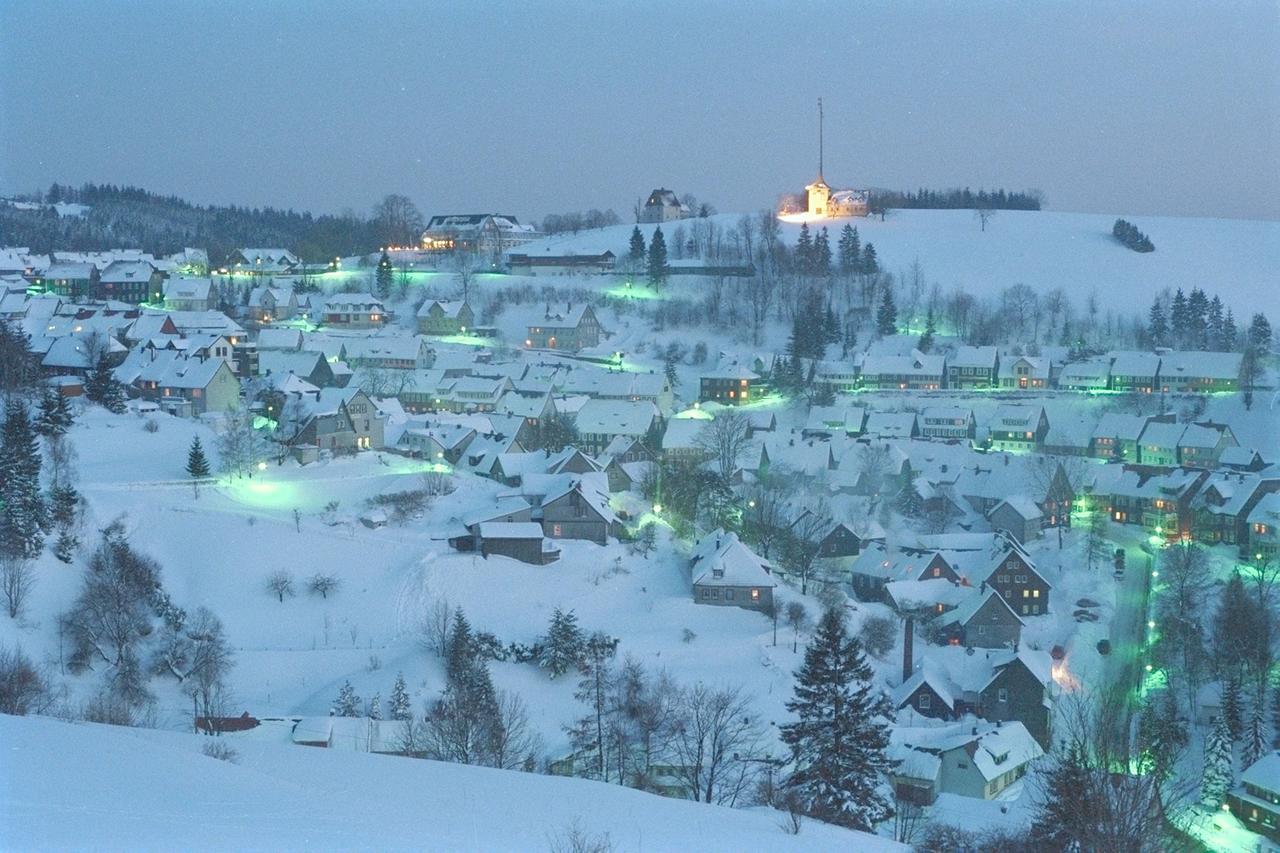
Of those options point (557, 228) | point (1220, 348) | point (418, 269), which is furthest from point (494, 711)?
point (557, 228)

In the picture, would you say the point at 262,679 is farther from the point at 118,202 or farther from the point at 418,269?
the point at 118,202

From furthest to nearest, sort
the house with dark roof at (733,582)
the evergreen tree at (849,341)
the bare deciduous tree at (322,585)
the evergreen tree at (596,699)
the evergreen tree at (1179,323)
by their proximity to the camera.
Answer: the evergreen tree at (1179,323), the evergreen tree at (849,341), the house with dark roof at (733,582), the bare deciduous tree at (322,585), the evergreen tree at (596,699)

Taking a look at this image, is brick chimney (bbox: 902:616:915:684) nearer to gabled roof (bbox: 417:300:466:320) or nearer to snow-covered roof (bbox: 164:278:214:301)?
gabled roof (bbox: 417:300:466:320)

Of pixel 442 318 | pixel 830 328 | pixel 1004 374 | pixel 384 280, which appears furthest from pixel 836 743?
pixel 384 280

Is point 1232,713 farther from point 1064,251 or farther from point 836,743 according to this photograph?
point 1064,251

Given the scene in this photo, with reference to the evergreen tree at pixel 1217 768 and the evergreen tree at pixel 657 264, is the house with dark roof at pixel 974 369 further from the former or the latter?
the evergreen tree at pixel 1217 768

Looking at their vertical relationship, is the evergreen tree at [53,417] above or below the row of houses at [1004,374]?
above

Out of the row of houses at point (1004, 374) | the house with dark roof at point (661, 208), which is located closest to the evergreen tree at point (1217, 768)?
the row of houses at point (1004, 374)
